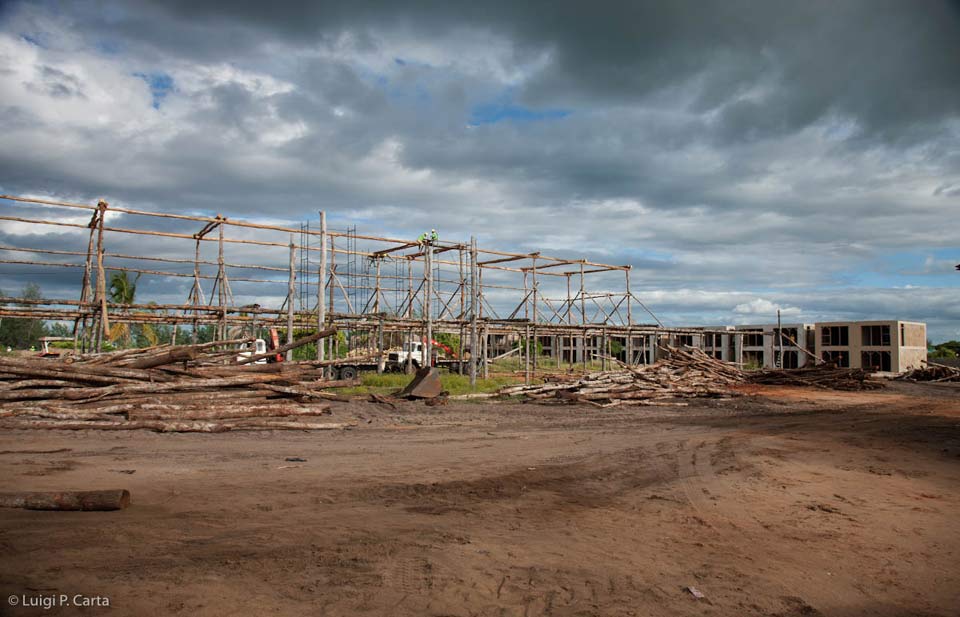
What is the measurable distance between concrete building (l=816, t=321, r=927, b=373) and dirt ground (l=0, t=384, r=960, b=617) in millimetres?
46963

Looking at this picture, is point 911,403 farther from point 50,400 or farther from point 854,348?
point 854,348

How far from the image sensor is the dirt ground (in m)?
4.15

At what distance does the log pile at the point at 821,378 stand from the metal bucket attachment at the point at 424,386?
1591 cm

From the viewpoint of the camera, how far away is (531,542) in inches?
212

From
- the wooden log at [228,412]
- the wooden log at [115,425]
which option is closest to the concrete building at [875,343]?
the wooden log at [228,412]

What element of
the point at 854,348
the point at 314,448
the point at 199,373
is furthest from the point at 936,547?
the point at 854,348

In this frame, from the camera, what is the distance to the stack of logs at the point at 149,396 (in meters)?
11.4

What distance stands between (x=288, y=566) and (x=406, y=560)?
82cm

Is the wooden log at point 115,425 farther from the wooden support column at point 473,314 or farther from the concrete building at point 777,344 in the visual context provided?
the concrete building at point 777,344

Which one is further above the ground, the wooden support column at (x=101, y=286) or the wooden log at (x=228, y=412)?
the wooden support column at (x=101, y=286)

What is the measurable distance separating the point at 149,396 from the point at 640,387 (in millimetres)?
13847

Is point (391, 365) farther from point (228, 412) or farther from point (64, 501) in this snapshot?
point (64, 501)

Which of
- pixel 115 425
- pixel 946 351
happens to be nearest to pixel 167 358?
pixel 115 425

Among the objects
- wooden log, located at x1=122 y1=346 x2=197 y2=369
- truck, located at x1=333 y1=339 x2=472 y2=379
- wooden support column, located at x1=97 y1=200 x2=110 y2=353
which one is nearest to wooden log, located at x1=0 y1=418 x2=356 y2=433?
wooden log, located at x1=122 y1=346 x2=197 y2=369
